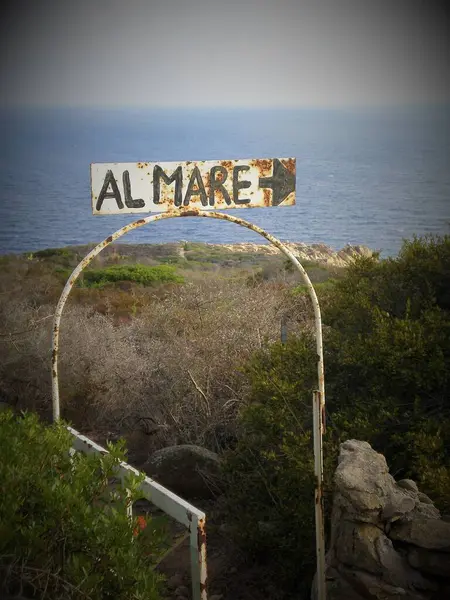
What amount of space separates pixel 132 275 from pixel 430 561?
646 inches

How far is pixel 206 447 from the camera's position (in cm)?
834

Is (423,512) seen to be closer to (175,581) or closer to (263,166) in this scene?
(175,581)

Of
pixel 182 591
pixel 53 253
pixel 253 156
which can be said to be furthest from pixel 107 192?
pixel 253 156

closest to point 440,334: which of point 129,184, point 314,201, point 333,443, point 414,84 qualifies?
point 333,443

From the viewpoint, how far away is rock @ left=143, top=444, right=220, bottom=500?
7.31m

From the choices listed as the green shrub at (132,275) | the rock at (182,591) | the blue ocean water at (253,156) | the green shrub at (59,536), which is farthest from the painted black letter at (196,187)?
the blue ocean water at (253,156)

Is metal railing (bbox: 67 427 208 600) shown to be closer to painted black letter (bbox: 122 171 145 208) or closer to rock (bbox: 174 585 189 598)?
painted black letter (bbox: 122 171 145 208)

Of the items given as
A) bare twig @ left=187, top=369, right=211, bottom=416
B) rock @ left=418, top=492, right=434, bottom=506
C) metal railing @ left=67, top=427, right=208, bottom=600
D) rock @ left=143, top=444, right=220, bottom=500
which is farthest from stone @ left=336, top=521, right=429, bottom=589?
bare twig @ left=187, top=369, right=211, bottom=416

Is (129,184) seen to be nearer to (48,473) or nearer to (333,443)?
(48,473)

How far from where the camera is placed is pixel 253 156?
35.8m

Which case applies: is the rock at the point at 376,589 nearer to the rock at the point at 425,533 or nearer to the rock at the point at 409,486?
the rock at the point at 425,533

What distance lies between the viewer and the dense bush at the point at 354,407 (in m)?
5.50

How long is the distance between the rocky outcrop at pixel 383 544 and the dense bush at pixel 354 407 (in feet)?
2.24

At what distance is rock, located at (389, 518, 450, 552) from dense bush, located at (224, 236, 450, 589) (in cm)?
68
